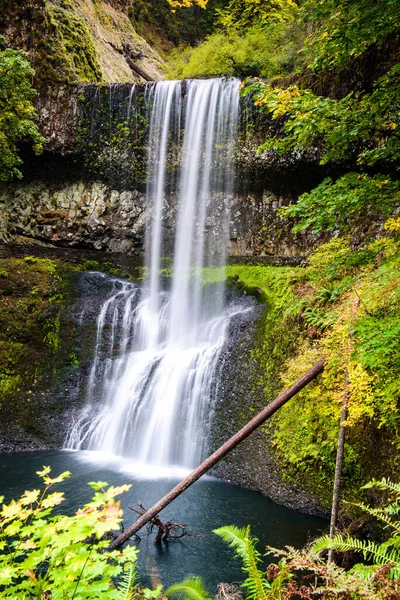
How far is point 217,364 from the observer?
31.7 feet

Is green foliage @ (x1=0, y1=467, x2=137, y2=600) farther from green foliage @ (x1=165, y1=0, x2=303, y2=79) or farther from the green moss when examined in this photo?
green foliage @ (x1=165, y1=0, x2=303, y2=79)

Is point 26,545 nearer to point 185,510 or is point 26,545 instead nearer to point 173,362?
point 185,510

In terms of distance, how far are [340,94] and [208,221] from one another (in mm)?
6217

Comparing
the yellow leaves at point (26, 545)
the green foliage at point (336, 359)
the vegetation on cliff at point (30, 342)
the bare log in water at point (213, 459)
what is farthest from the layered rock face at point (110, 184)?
the yellow leaves at point (26, 545)

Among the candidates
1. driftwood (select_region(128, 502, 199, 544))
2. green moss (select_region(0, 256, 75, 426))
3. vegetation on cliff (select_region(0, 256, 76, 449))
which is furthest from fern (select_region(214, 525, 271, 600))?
green moss (select_region(0, 256, 75, 426))

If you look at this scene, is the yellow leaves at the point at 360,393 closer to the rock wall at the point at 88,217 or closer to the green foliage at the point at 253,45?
the rock wall at the point at 88,217

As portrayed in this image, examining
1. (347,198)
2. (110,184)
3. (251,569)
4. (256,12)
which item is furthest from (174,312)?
(256,12)

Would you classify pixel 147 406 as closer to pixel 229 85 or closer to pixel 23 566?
pixel 23 566

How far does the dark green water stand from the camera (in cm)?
525

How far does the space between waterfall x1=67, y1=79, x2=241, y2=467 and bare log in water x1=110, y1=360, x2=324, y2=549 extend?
3633 mm

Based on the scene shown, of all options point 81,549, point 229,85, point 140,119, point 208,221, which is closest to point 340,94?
point 229,85

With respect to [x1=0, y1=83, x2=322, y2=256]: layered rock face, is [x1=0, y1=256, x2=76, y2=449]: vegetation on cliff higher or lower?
lower

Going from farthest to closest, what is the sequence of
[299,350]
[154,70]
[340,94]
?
[154,70] < [340,94] < [299,350]

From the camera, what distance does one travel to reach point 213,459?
537 centimetres
